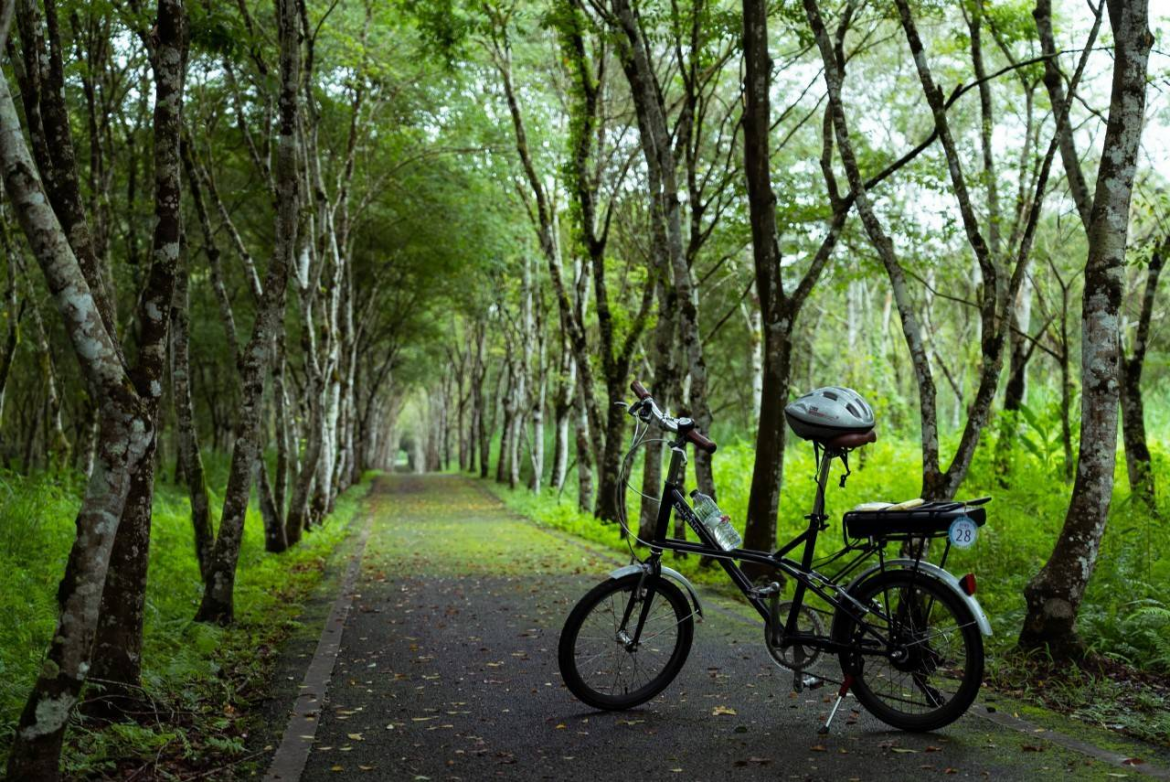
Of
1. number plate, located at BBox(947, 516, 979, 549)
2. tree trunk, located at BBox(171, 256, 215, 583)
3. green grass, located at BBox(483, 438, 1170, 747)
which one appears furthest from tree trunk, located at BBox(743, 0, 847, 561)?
number plate, located at BBox(947, 516, 979, 549)

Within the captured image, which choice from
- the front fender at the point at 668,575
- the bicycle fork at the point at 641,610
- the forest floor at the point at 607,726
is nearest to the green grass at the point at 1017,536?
the forest floor at the point at 607,726

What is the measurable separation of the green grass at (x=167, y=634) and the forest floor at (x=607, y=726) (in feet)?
1.62

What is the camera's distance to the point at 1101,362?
6.37m

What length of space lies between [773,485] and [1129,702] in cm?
485

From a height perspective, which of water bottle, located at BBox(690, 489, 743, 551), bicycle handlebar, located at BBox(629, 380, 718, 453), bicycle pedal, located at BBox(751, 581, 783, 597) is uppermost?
bicycle handlebar, located at BBox(629, 380, 718, 453)

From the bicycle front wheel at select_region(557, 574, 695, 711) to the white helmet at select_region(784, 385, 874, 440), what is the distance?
46.8 inches

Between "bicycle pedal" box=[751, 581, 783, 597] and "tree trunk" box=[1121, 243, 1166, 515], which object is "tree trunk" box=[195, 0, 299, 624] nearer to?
"bicycle pedal" box=[751, 581, 783, 597]

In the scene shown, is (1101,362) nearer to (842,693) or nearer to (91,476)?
(842,693)

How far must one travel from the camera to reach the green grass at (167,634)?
4.89m

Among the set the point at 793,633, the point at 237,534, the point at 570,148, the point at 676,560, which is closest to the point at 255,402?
the point at 237,534

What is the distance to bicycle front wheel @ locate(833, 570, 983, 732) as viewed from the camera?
508cm

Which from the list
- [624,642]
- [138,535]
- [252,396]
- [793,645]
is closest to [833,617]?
[793,645]

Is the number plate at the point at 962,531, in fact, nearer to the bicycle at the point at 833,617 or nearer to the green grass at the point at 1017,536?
the bicycle at the point at 833,617

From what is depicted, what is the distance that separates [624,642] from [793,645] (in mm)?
934
